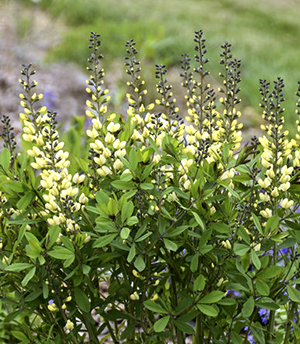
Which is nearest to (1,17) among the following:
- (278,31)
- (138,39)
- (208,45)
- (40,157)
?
(138,39)

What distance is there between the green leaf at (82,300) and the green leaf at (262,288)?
577 millimetres

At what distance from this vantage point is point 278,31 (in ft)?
34.3

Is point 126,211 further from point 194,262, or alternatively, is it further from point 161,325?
point 161,325

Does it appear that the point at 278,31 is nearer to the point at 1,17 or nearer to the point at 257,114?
the point at 257,114

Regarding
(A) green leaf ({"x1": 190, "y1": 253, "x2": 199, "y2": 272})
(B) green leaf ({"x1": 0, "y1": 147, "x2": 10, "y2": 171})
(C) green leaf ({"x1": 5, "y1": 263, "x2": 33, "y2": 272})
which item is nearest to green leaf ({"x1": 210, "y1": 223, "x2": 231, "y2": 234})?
(A) green leaf ({"x1": 190, "y1": 253, "x2": 199, "y2": 272})

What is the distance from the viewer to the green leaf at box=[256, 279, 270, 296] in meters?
1.63

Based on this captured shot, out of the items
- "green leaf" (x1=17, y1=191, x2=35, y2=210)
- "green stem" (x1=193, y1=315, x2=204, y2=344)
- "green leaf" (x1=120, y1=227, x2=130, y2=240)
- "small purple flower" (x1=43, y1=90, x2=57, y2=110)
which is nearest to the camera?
"green leaf" (x1=120, y1=227, x2=130, y2=240)

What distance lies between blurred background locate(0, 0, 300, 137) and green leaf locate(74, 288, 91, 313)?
4320 mm

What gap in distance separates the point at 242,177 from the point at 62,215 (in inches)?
Answer: 25.8

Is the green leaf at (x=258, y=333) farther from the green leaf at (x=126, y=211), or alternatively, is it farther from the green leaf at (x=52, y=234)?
the green leaf at (x=52, y=234)

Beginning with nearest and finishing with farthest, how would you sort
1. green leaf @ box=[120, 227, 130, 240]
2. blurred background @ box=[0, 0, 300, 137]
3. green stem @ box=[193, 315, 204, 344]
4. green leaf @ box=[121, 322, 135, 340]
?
green leaf @ box=[120, 227, 130, 240], green leaf @ box=[121, 322, 135, 340], green stem @ box=[193, 315, 204, 344], blurred background @ box=[0, 0, 300, 137]

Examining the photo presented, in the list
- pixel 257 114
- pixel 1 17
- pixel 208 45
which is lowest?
pixel 257 114

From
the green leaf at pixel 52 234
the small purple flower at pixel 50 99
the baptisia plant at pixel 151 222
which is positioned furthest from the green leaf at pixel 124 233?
the small purple flower at pixel 50 99

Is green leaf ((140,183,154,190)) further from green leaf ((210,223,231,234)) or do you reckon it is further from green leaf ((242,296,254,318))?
green leaf ((242,296,254,318))
